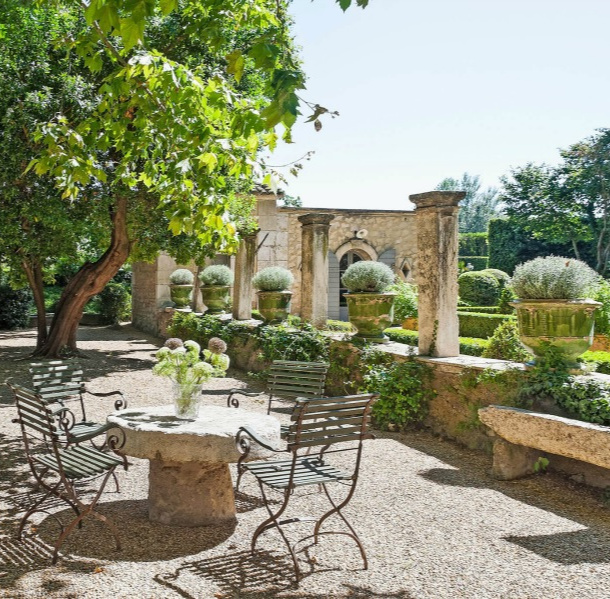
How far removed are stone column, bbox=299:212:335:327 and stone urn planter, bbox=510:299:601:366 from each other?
449cm

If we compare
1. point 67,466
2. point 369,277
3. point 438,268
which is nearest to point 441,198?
point 438,268

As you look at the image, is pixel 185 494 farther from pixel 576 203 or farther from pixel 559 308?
pixel 576 203

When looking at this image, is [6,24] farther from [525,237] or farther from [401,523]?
[525,237]

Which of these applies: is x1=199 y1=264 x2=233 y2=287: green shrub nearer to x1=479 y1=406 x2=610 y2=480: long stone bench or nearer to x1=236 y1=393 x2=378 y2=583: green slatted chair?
x1=479 y1=406 x2=610 y2=480: long stone bench

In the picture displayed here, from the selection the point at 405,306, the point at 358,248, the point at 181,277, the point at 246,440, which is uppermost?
the point at 358,248

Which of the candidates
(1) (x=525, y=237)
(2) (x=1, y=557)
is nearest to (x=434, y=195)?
(2) (x=1, y=557)

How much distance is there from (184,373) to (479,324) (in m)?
9.98

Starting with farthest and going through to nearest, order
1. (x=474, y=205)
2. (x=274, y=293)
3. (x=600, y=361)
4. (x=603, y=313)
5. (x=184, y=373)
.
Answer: (x=474, y=205) → (x=274, y=293) → (x=603, y=313) → (x=600, y=361) → (x=184, y=373)

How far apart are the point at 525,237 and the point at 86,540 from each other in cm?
2329

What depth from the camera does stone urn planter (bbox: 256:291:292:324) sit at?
1084 cm

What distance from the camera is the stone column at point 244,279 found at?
12.5 m

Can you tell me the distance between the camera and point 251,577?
3.43 m

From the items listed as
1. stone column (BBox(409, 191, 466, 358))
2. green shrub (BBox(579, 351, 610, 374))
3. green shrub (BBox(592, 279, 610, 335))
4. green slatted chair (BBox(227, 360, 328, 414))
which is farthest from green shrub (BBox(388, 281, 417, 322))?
green slatted chair (BBox(227, 360, 328, 414))

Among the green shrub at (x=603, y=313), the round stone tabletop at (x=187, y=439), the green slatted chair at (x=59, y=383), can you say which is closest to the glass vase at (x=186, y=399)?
the round stone tabletop at (x=187, y=439)
